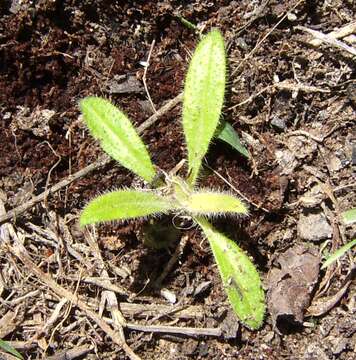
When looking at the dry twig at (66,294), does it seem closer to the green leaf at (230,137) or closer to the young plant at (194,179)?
the young plant at (194,179)

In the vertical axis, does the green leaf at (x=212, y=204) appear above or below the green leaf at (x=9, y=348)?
above

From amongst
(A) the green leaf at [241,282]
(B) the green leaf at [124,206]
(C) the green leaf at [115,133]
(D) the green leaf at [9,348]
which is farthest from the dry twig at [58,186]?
(A) the green leaf at [241,282]

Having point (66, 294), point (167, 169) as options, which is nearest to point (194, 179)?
point (167, 169)

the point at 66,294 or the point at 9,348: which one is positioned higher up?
the point at 66,294

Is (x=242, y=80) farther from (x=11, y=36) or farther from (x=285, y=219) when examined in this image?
(x=11, y=36)

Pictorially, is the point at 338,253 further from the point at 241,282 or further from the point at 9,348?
the point at 9,348

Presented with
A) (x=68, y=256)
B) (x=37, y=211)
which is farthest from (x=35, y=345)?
(x=37, y=211)
